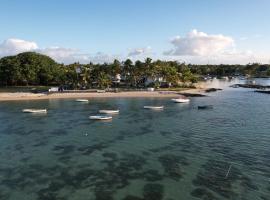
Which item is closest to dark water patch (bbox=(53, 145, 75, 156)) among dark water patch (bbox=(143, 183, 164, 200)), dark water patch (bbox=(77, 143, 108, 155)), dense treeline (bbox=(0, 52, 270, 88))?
dark water patch (bbox=(77, 143, 108, 155))

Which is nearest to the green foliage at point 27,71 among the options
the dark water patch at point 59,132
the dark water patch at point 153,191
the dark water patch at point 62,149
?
the dark water patch at point 59,132

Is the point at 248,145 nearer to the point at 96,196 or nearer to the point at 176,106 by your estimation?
the point at 96,196

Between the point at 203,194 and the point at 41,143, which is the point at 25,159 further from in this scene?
the point at 203,194

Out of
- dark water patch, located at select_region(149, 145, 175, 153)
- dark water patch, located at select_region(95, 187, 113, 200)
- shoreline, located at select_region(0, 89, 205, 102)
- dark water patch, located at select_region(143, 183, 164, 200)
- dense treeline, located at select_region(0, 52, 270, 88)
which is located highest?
dense treeline, located at select_region(0, 52, 270, 88)

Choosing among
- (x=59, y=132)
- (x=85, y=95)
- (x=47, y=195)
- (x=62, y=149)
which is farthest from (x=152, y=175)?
(x=85, y=95)

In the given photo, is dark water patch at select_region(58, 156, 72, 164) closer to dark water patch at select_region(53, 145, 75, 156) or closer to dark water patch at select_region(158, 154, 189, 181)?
dark water patch at select_region(53, 145, 75, 156)

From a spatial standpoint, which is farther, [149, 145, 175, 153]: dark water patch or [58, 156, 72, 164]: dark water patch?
[149, 145, 175, 153]: dark water patch

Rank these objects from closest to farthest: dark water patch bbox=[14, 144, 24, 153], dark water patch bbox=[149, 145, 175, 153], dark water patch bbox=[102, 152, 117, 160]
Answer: dark water patch bbox=[102, 152, 117, 160], dark water patch bbox=[149, 145, 175, 153], dark water patch bbox=[14, 144, 24, 153]

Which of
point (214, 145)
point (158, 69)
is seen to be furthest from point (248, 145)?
point (158, 69)
